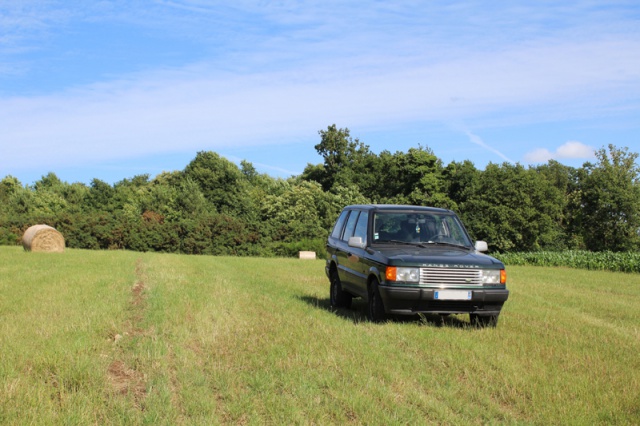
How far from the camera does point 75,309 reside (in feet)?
36.5

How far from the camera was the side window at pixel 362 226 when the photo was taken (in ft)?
40.6

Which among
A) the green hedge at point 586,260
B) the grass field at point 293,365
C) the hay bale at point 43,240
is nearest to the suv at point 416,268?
the grass field at point 293,365

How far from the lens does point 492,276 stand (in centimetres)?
1066

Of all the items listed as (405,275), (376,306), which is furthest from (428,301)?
(376,306)

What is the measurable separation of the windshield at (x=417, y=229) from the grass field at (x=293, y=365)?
1.51 metres

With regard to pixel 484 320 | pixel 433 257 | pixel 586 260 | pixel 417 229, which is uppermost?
pixel 417 229

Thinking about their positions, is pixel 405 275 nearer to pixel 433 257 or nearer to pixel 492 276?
pixel 433 257

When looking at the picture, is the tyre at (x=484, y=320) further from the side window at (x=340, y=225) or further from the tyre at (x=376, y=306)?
the side window at (x=340, y=225)

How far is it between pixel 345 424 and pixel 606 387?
3.17m

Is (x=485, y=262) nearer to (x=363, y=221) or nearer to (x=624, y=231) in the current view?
(x=363, y=221)

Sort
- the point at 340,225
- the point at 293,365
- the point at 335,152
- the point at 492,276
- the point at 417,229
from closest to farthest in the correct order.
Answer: the point at 293,365 < the point at 492,276 < the point at 417,229 < the point at 340,225 < the point at 335,152

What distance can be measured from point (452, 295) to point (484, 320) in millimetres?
1211

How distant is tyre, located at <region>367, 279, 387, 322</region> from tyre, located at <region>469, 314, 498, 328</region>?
160 centimetres

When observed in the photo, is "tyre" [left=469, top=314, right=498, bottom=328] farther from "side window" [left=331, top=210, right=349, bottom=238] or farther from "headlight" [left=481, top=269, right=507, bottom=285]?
"side window" [left=331, top=210, right=349, bottom=238]
